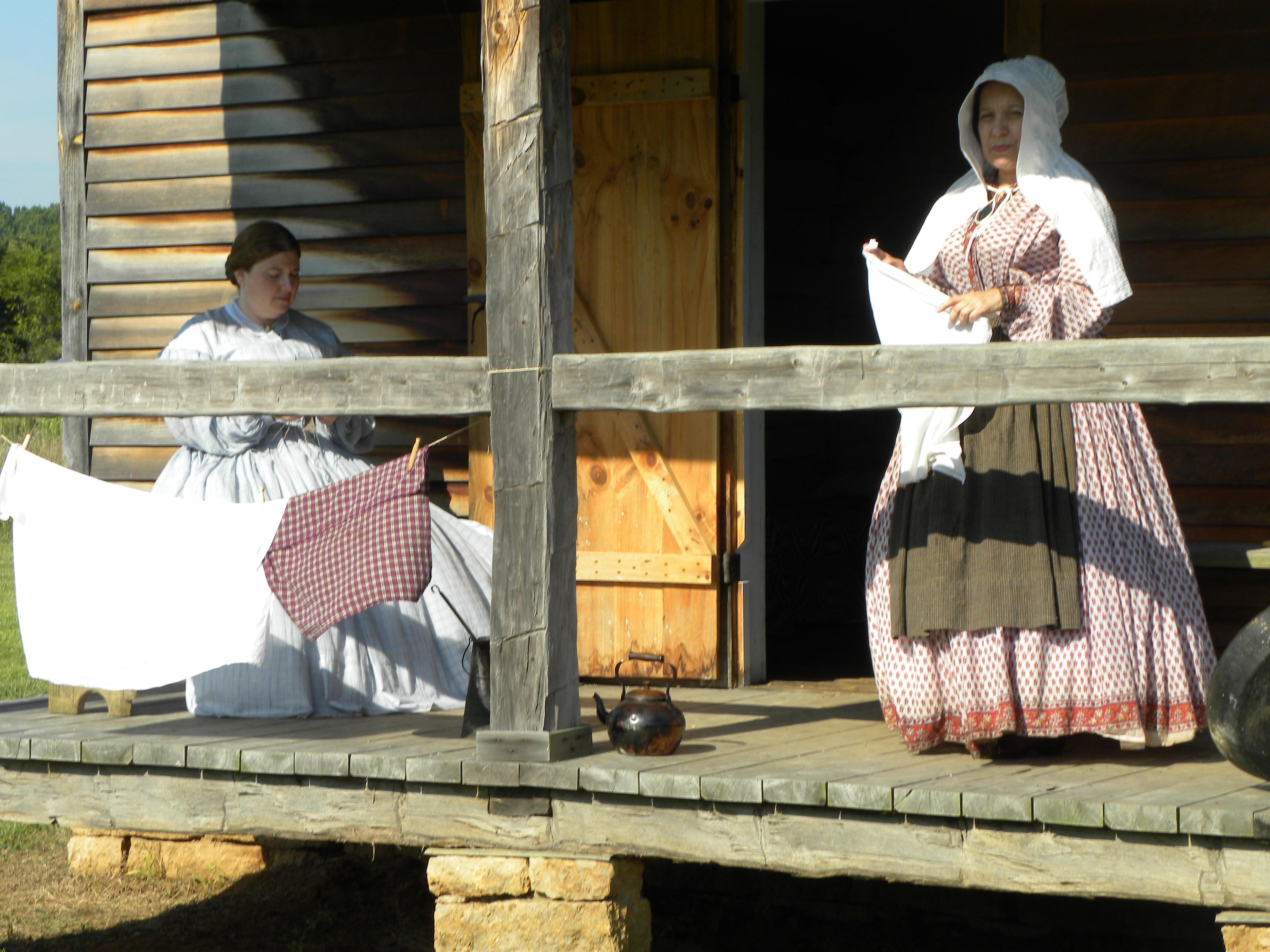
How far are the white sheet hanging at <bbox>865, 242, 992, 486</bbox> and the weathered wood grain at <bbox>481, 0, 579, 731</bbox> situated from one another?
32.4 inches

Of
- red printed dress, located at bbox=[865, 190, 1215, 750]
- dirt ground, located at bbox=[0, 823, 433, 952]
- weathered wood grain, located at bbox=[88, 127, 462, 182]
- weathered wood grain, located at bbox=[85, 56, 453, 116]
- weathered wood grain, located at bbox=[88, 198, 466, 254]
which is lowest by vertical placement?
dirt ground, located at bbox=[0, 823, 433, 952]

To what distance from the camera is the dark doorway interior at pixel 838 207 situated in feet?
24.7

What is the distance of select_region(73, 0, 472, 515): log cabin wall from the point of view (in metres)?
5.75

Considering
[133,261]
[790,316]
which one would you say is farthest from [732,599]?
[790,316]

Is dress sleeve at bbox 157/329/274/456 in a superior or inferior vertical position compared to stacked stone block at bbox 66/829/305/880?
superior

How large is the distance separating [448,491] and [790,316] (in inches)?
131

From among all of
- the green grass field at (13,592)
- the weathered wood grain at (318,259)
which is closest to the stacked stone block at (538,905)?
the green grass field at (13,592)

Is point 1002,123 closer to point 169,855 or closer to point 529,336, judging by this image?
point 529,336

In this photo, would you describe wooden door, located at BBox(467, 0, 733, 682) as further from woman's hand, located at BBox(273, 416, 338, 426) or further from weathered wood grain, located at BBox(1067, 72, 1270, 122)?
weathered wood grain, located at BBox(1067, 72, 1270, 122)

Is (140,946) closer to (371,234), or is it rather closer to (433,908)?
(433,908)

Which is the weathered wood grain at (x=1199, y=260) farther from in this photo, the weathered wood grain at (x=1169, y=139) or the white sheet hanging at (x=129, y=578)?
the white sheet hanging at (x=129, y=578)

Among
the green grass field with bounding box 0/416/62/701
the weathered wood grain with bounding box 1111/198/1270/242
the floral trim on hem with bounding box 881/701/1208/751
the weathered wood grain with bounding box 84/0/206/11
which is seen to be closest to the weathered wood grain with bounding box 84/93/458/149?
the weathered wood grain with bounding box 84/0/206/11

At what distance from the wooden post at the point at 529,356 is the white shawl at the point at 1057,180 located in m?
1.12

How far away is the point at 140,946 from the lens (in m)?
5.05
